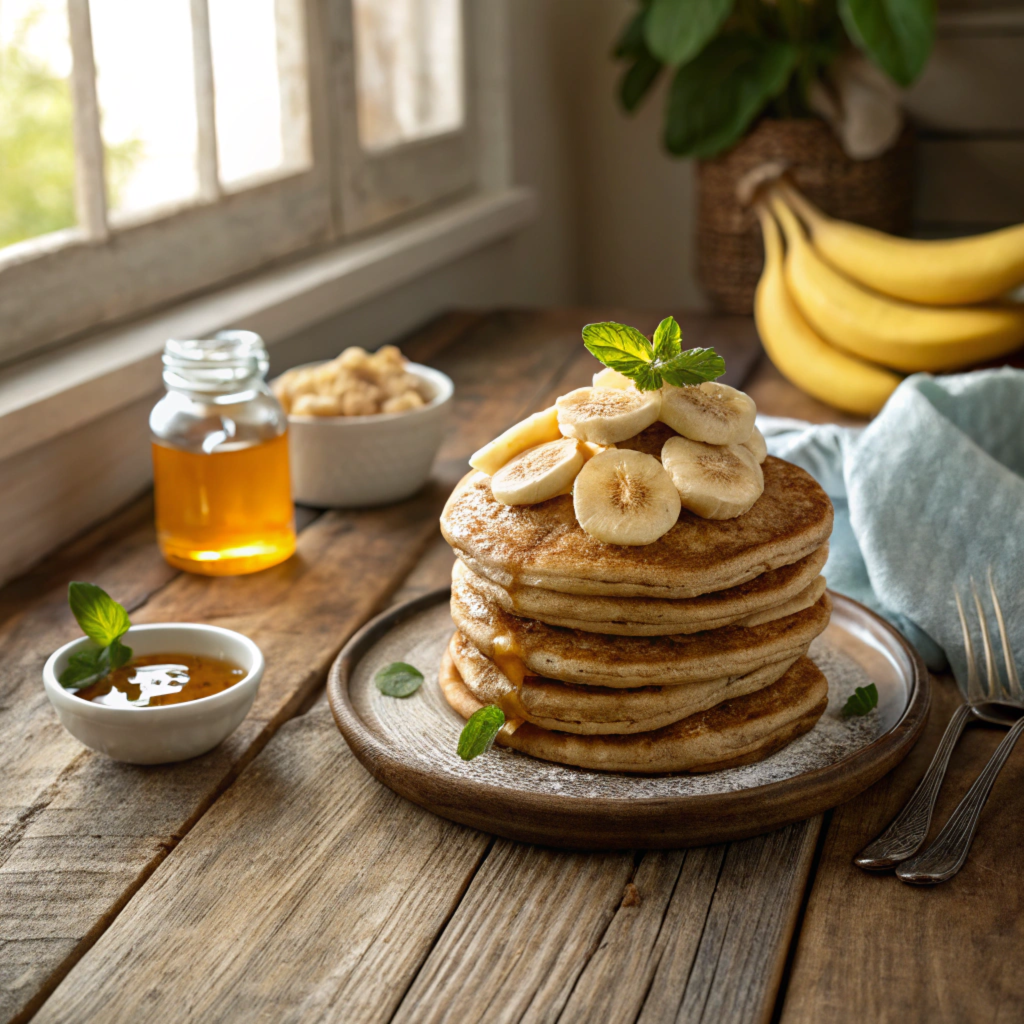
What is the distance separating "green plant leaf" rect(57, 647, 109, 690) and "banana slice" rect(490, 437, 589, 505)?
307 millimetres

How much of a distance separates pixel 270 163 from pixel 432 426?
27.6 inches

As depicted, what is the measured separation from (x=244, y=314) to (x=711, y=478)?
0.97 metres

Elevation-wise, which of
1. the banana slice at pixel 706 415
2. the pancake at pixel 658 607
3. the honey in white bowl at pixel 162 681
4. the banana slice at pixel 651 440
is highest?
the banana slice at pixel 706 415

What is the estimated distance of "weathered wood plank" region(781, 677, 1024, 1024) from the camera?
62 centimetres

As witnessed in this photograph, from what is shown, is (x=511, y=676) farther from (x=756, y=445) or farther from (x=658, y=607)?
(x=756, y=445)

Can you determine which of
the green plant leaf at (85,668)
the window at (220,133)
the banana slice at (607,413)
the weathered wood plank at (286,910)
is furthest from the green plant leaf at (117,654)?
the window at (220,133)

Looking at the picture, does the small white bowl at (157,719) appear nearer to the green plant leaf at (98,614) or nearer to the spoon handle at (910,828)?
the green plant leaf at (98,614)

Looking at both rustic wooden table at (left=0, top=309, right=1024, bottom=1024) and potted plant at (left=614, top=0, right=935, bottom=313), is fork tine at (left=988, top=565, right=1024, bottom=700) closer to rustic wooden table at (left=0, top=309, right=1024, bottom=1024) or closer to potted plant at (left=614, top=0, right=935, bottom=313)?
rustic wooden table at (left=0, top=309, right=1024, bottom=1024)

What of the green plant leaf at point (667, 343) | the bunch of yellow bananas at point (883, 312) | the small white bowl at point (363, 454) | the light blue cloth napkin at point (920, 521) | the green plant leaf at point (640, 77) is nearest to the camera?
the green plant leaf at point (667, 343)

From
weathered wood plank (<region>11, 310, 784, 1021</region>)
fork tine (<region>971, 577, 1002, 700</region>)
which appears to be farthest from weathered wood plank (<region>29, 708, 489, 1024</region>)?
fork tine (<region>971, 577, 1002, 700</region>)

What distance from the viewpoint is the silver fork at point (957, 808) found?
0.73m

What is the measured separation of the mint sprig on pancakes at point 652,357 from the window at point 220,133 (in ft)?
2.57

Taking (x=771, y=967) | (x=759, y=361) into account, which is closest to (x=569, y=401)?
(x=771, y=967)

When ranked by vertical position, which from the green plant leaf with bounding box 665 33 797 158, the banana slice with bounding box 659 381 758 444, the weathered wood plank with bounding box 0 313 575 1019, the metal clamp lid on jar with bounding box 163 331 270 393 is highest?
the green plant leaf with bounding box 665 33 797 158
